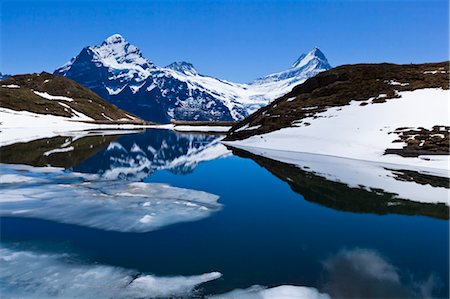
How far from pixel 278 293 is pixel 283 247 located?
384 cm

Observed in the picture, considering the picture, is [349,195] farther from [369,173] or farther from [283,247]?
[283,247]

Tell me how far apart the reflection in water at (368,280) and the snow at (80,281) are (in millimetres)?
3650

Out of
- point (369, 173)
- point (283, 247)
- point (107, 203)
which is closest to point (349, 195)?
point (369, 173)

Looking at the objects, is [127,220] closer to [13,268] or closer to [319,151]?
[13,268]

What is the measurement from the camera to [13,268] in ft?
38.3

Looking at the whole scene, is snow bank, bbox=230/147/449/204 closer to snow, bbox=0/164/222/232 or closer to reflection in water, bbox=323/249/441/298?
reflection in water, bbox=323/249/441/298

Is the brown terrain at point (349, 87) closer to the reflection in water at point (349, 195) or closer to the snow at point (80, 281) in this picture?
the reflection in water at point (349, 195)

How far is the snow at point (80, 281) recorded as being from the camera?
395 inches

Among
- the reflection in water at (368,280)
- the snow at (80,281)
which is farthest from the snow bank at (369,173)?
the snow at (80,281)

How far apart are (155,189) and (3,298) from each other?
15.4 metres

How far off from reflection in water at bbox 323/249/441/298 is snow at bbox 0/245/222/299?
3650 millimetres

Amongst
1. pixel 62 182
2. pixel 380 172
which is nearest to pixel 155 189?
pixel 62 182

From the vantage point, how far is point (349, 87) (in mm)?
71562

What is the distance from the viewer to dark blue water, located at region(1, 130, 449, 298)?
10.9 metres
